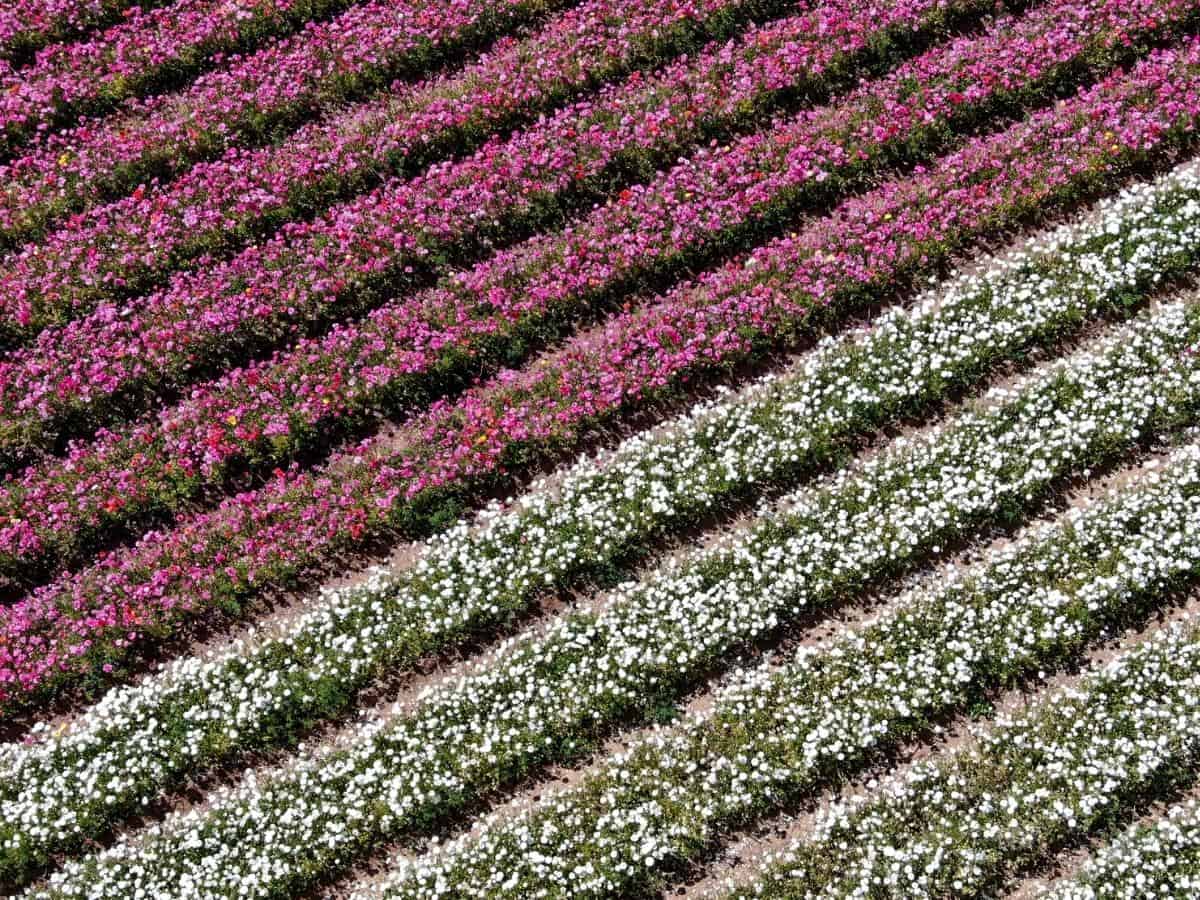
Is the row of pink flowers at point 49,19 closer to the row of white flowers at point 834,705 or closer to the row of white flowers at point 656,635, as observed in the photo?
the row of white flowers at point 656,635

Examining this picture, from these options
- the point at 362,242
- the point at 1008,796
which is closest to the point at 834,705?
the point at 1008,796

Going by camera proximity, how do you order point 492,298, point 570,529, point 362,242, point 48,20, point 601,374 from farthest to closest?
point 48,20
point 362,242
point 492,298
point 601,374
point 570,529

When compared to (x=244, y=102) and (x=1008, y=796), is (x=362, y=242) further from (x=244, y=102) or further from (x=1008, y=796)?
(x=1008, y=796)

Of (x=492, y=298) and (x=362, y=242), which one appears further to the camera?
(x=362, y=242)

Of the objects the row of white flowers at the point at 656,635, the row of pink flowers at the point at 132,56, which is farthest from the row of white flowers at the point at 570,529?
the row of pink flowers at the point at 132,56

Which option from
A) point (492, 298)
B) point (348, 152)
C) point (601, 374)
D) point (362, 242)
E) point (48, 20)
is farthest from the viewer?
point (48, 20)

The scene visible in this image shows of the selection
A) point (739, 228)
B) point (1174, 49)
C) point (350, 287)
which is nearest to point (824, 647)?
point (739, 228)

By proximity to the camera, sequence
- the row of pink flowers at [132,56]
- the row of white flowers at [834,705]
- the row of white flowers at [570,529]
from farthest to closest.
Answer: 1. the row of pink flowers at [132,56]
2. the row of white flowers at [570,529]
3. the row of white flowers at [834,705]
